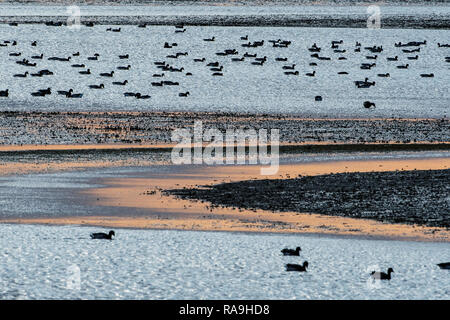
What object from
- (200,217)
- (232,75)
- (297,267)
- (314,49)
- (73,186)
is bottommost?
(297,267)

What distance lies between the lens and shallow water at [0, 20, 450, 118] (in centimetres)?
4597

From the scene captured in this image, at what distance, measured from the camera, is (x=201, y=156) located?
33.2 m

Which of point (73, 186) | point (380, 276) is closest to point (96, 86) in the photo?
point (73, 186)

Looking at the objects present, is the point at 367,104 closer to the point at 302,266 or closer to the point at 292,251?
the point at 292,251

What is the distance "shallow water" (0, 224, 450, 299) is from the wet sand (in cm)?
68

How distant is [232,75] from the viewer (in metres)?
58.2

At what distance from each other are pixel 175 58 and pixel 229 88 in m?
16.2

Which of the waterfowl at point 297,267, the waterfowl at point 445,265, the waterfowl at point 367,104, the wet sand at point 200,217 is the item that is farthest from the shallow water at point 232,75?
the waterfowl at point 297,267

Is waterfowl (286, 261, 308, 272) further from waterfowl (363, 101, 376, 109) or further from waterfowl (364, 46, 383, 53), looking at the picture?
waterfowl (364, 46, 383, 53)

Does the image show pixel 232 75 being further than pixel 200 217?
Yes

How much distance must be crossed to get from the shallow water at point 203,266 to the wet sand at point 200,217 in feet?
2.22

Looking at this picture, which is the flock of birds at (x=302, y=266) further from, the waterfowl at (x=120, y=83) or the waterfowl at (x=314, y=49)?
the waterfowl at (x=314, y=49)

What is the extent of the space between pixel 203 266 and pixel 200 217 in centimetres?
444
